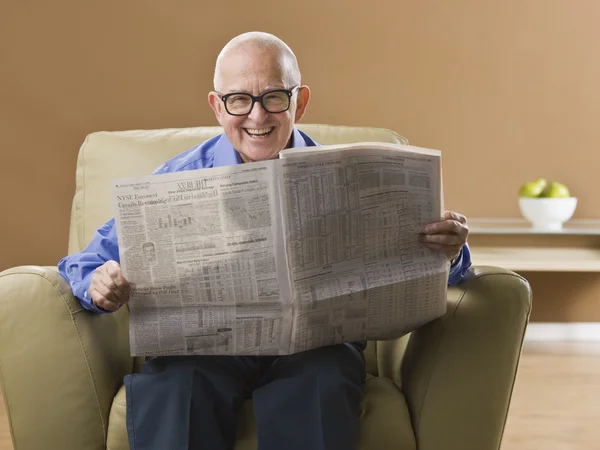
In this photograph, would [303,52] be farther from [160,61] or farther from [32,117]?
[32,117]

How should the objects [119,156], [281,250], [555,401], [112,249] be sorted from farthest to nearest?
[555,401] → [119,156] → [112,249] → [281,250]

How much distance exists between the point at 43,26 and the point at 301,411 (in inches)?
87.5

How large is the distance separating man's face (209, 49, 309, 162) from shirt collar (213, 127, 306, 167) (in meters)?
0.05

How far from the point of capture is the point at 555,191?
297 cm

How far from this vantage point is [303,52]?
315 cm

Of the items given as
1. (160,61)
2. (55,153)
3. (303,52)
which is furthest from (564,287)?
(55,153)

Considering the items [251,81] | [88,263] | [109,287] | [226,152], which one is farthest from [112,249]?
[251,81]

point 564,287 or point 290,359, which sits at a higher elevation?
point 290,359

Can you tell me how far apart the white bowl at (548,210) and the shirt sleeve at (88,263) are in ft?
5.98

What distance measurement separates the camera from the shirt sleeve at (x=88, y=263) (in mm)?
1459

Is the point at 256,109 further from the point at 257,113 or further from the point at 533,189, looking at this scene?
the point at 533,189

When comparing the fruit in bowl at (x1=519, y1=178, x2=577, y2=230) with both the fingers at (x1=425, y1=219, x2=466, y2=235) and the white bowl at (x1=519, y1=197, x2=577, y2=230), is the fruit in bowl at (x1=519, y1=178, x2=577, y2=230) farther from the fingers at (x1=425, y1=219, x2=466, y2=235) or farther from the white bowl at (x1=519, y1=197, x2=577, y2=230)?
the fingers at (x1=425, y1=219, x2=466, y2=235)

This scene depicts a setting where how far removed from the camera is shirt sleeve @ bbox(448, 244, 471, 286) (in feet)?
5.04

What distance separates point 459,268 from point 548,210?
1542 mm
